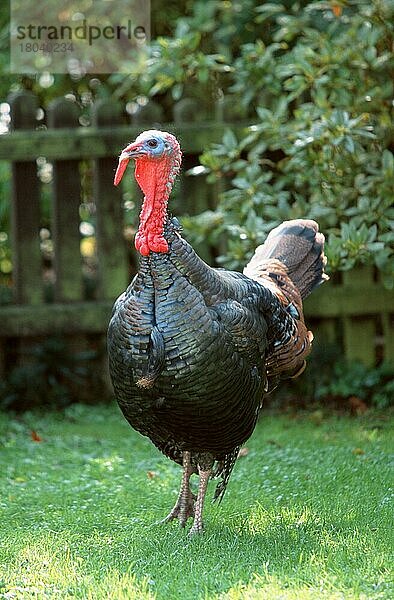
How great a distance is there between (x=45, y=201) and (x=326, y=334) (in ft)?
9.54

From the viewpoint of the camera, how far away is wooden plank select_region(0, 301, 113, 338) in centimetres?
750

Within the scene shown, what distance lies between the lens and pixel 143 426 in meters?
4.53

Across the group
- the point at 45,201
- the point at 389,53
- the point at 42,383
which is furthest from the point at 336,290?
the point at 45,201

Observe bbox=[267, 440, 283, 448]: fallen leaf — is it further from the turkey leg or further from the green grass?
the turkey leg

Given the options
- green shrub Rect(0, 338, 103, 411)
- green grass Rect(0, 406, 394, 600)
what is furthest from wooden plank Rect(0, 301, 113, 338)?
green grass Rect(0, 406, 394, 600)

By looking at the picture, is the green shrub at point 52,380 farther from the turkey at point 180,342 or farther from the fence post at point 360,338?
the turkey at point 180,342

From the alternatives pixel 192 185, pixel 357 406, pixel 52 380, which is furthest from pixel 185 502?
pixel 192 185

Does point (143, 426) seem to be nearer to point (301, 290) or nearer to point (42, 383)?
point (301, 290)

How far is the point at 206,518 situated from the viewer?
16.0 ft

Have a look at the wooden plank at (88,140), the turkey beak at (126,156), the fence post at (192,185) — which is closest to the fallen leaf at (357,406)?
the fence post at (192,185)

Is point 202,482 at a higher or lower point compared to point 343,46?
lower

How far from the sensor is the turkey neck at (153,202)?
14.2 ft

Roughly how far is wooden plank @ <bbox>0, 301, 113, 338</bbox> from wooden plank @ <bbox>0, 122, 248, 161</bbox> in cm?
112

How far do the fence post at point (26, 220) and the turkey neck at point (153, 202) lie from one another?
10.9 feet
